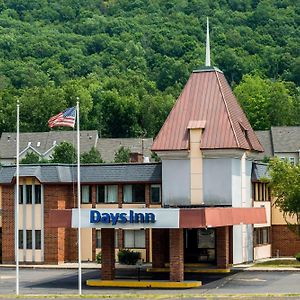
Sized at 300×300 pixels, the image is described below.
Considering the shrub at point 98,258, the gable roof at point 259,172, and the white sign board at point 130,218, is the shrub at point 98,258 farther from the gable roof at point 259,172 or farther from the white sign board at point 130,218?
the white sign board at point 130,218

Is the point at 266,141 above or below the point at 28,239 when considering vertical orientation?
above

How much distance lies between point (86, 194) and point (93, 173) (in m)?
1.72

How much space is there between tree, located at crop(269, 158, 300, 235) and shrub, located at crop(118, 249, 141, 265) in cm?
961

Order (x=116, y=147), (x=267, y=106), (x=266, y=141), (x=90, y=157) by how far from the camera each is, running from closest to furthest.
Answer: (x=90, y=157) < (x=266, y=141) < (x=116, y=147) < (x=267, y=106)

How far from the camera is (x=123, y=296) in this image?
4609cm

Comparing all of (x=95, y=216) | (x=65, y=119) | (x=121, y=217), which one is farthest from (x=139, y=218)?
(x=65, y=119)

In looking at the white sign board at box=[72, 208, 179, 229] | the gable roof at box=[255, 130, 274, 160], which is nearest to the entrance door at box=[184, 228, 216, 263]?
the white sign board at box=[72, 208, 179, 229]

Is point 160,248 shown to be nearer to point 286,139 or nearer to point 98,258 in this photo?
point 98,258

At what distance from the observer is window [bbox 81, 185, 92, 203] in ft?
219

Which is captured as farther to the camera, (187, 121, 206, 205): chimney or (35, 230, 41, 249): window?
(35, 230, 41, 249): window

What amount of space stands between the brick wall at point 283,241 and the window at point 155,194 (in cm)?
941

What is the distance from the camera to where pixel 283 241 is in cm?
6969

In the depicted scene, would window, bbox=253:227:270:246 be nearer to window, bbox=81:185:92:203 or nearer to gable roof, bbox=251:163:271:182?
gable roof, bbox=251:163:271:182

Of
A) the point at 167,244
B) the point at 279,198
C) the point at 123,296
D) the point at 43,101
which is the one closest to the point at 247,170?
the point at 279,198
